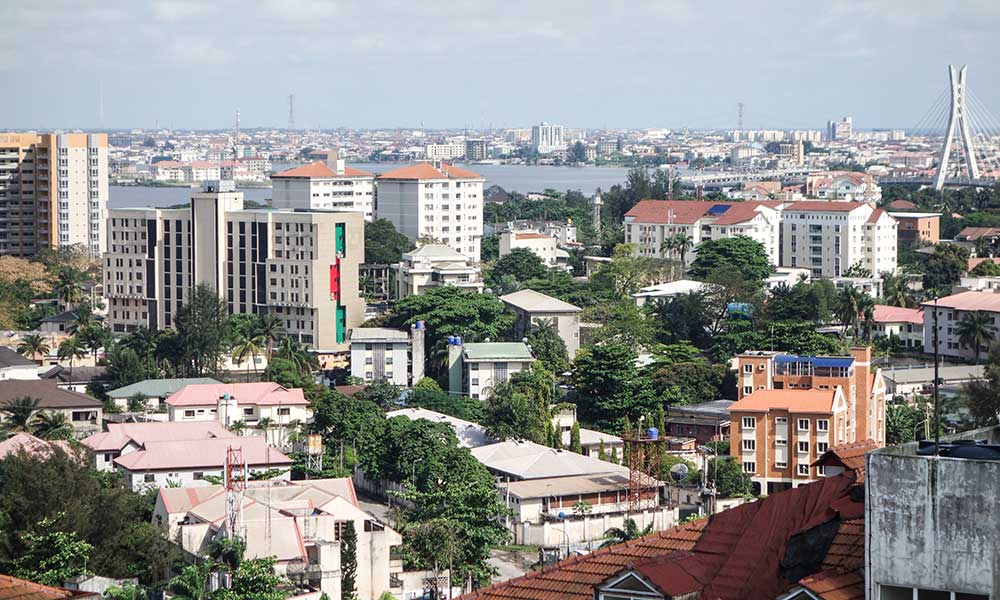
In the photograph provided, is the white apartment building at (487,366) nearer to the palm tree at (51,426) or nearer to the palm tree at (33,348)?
the palm tree at (51,426)

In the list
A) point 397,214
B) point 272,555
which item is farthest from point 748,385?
point 397,214

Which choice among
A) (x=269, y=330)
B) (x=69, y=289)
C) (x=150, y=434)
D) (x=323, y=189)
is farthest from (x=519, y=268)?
(x=150, y=434)

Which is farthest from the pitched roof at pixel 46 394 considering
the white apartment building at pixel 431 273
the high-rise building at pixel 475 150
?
the high-rise building at pixel 475 150

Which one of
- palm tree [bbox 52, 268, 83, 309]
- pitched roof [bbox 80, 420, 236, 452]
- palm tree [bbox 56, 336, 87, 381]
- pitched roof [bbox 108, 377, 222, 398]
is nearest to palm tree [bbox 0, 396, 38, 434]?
pitched roof [bbox 80, 420, 236, 452]

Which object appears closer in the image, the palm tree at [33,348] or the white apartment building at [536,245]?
the palm tree at [33,348]

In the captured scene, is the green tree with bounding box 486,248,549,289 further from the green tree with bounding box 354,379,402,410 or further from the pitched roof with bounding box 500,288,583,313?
the green tree with bounding box 354,379,402,410

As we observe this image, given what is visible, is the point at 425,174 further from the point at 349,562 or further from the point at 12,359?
the point at 349,562

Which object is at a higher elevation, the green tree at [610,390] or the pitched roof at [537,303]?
the pitched roof at [537,303]
